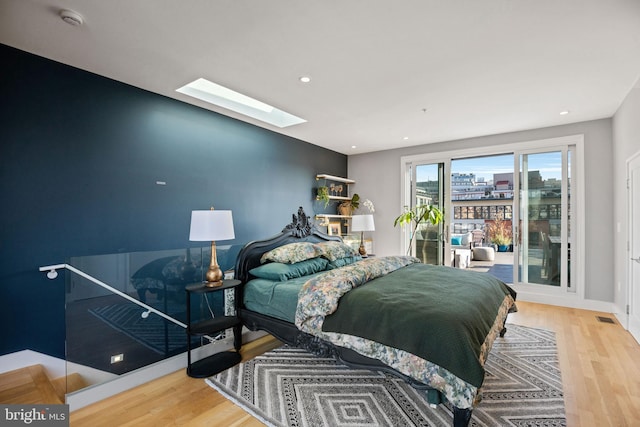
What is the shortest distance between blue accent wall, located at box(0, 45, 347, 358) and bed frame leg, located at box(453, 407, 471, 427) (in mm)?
3054

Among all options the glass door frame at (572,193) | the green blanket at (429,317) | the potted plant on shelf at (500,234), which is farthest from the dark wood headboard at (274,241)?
the potted plant on shelf at (500,234)

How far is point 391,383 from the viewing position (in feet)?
7.90

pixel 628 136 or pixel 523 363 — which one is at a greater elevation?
pixel 628 136

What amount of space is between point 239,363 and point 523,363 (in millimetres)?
2592

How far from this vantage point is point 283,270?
309cm

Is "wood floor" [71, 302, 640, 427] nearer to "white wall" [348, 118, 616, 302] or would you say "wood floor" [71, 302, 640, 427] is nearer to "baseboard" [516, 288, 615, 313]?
"baseboard" [516, 288, 615, 313]

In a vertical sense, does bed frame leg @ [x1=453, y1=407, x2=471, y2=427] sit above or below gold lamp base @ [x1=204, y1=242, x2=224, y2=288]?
below

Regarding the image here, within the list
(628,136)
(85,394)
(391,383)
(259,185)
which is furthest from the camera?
(259,185)

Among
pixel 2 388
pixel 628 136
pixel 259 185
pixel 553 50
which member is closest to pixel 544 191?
pixel 628 136

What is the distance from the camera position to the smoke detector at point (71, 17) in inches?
78.6

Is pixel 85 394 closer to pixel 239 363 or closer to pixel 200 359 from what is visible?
pixel 200 359

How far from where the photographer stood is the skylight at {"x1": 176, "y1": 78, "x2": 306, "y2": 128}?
3.42 metres

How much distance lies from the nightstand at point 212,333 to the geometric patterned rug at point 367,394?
12cm

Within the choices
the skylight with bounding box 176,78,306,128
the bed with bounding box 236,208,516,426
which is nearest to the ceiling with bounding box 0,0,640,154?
the skylight with bounding box 176,78,306,128
